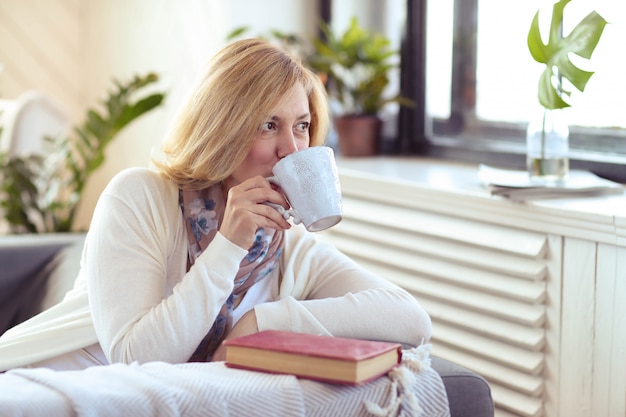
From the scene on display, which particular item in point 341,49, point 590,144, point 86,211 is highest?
point 341,49

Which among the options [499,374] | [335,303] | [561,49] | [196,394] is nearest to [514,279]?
[499,374]

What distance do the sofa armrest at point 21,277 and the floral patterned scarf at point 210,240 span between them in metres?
0.67

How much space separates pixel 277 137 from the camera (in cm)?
138

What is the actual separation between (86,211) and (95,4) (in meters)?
0.88

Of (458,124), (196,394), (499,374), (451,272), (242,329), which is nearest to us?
(196,394)

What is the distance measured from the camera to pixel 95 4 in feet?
11.9

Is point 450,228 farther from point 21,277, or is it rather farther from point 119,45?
point 119,45

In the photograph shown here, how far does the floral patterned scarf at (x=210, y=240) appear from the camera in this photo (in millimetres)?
1423

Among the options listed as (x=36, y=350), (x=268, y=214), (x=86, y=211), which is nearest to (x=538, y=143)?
(x=268, y=214)

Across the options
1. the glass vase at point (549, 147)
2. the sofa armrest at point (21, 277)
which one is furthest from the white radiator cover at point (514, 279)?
the sofa armrest at point (21, 277)

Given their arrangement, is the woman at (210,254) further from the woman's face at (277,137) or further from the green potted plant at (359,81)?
the green potted plant at (359,81)

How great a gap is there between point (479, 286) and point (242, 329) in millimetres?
748

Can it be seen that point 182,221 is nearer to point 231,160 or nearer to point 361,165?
point 231,160

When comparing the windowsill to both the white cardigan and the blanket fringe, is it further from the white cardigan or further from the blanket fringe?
the blanket fringe
